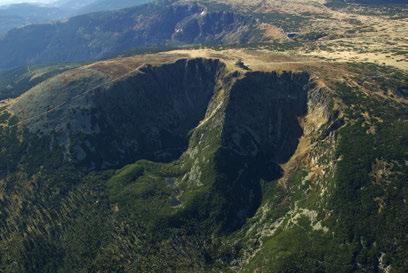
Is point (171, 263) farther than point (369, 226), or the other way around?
point (171, 263)

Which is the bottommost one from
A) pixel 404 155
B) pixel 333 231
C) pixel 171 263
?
pixel 171 263

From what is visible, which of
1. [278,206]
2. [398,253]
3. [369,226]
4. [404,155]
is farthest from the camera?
[278,206]

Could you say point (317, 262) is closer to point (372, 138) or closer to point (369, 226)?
point (369, 226)

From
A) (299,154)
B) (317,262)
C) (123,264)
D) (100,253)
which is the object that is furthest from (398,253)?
(100,253)

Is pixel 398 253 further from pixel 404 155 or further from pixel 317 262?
pixel 404 155

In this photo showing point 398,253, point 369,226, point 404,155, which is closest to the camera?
point 398,253

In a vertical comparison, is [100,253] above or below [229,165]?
below

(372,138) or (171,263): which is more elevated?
(372,138)

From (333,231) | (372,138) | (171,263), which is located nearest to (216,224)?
(171,263)

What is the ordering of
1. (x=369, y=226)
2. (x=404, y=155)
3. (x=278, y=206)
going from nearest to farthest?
(x=369, y=226), (x=404, y=155), (x=278, y=206)
